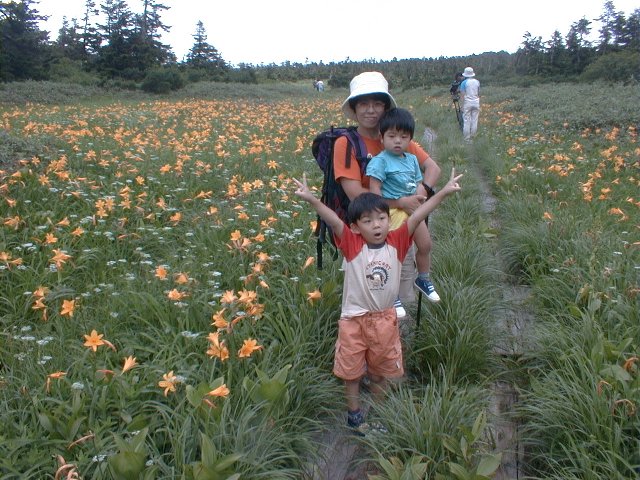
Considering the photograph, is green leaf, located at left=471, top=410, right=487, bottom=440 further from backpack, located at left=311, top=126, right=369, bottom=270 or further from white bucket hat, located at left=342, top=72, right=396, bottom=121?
white bucket hat, located at left=342, top=72, right=396, bottom=121

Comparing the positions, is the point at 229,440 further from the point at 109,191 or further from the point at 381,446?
the point at 109,191

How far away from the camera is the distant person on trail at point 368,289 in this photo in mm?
2594

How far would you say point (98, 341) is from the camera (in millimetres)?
2516

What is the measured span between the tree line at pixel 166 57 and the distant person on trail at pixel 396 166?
21.5 meters

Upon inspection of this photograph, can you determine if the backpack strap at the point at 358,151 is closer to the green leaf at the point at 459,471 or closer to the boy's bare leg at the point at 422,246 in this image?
the boy's bare leg at the point at 422,246

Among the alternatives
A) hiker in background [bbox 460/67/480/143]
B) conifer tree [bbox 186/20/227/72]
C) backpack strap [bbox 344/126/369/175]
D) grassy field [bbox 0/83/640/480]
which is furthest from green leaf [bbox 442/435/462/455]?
conifer tree [bbox 186/20/227/72]

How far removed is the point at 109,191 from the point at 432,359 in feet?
12.0

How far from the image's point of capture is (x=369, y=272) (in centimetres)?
262

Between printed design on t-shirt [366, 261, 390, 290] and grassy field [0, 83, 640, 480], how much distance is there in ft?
1.69

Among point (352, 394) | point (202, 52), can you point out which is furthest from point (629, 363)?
point (202, 52)

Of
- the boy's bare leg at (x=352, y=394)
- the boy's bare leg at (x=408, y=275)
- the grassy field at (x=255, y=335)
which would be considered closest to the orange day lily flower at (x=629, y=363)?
the grassy field at (x=255, y=335)

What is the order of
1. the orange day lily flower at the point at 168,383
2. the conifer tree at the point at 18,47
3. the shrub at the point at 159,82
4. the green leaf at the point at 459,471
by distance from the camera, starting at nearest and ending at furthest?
the green leaf at the point at 459,471
the orange day lily flower at the point at 168,383
the shrub at the point at 159,82
the conifer tree at the point at 18,47

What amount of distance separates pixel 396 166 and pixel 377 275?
28.6 inches

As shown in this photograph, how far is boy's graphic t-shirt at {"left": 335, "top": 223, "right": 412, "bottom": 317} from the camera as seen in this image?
8.59 ft
